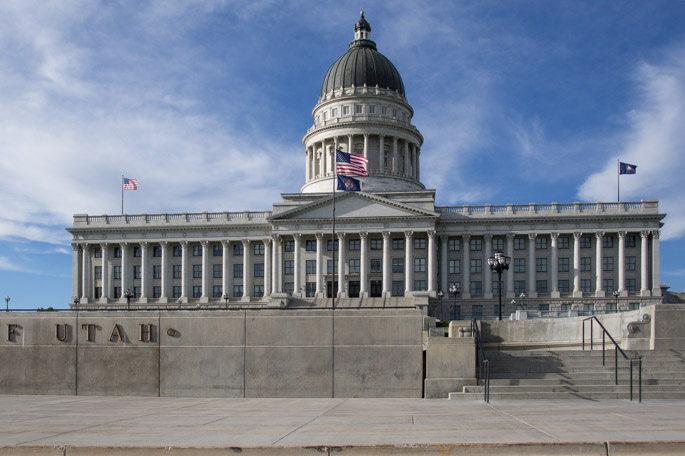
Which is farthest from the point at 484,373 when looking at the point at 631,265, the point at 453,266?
the point at 631,265

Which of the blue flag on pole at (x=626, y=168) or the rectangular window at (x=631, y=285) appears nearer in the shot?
the blue flag on pole at (x=626, y=168)

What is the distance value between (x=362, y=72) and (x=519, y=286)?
4447 cm

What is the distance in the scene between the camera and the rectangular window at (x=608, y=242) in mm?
81938

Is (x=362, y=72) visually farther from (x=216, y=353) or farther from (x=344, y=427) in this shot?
(x=344, y=427)

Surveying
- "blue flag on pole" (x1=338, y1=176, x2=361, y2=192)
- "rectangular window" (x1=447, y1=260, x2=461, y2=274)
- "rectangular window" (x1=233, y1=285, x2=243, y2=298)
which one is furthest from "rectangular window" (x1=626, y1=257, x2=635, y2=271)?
"rectangular window" (x1=233, y1=285, x2=243, y2=298)

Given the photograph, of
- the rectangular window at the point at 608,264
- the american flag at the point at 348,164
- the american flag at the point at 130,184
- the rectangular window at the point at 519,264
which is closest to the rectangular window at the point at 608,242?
the rectangular window at the point at 608,264

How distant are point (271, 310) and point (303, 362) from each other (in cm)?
215

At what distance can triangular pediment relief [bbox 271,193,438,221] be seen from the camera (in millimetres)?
80750

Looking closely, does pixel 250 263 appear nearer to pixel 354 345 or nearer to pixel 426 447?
pixel 354 345

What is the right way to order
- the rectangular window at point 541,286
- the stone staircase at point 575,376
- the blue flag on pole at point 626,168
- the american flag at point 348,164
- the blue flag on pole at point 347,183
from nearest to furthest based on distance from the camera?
the stone staircase at point 575,376 → the american flag at point 348,164 → the blue flag on pole at point 347,183 → the blue flag on pole at point 626,168 → the rectangular window at point 541,286

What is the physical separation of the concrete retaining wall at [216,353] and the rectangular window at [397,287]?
60.2 m

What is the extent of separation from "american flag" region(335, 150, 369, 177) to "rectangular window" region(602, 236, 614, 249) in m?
36.1

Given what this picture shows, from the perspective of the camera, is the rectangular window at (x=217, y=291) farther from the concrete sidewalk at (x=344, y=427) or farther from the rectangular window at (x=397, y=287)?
the concrete sidewalk at (x=344, y=427)

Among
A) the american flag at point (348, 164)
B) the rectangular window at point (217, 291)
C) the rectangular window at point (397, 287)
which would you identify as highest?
the american flag at point (348, 164)
